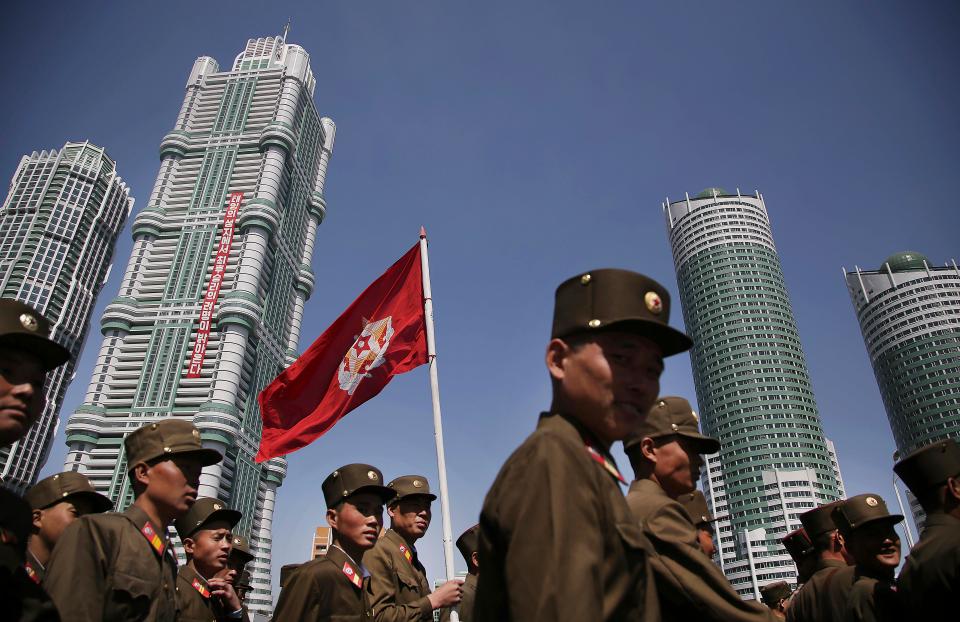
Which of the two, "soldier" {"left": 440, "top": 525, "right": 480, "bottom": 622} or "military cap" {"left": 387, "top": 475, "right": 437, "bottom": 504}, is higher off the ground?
"military cap" {"left": 387, "top": 475, "right": 437, "bottom": 504}

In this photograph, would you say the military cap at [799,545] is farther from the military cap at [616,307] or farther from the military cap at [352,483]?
the military cap at [616,307]

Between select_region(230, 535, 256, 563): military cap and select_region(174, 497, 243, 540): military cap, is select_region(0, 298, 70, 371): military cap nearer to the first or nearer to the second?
select_region(174, 497, 243, 540): military cap

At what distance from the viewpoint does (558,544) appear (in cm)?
155

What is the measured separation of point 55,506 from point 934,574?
6956 millimetres

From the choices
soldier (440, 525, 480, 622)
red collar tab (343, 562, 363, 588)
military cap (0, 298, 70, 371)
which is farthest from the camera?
soldier (440, 525, 480, 622)

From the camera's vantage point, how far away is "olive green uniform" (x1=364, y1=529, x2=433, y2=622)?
4.62 metres

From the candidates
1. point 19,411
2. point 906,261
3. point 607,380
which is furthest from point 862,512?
point 906,261

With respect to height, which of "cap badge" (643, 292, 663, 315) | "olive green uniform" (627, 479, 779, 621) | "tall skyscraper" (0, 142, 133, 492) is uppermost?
"tall skyscraper" (0, 142, 133, 492)

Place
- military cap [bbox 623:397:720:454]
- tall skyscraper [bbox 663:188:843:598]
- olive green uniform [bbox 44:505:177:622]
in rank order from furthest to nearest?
1. tall skyscraper [bbox 663:188:843:598]
2. military cap [bbox 623:397:720:454]
3. olive green uniform [bbox 44:505:177:622]

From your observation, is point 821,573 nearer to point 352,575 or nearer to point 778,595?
point 352,575

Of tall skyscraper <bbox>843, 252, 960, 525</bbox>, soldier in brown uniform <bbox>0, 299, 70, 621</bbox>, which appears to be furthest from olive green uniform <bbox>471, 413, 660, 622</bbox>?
tall skyscraper <bbox>843, 252, 960, 525</bbox>

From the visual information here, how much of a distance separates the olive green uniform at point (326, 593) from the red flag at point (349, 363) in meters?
3.45

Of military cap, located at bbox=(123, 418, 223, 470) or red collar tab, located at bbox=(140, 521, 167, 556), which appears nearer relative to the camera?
red collar tab, located at bbox=(140, 521, 167, 556)

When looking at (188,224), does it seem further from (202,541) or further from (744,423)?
(744,423)
